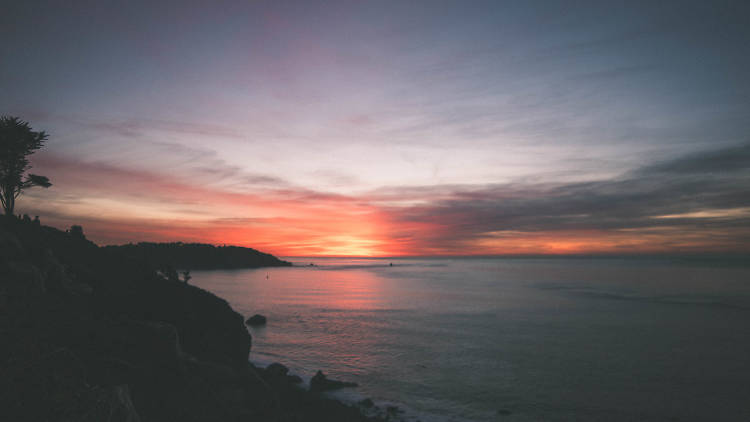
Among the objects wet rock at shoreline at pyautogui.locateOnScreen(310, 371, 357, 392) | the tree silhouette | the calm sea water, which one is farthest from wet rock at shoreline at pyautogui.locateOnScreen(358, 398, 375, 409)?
the tree silhouette

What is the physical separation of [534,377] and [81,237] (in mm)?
37391

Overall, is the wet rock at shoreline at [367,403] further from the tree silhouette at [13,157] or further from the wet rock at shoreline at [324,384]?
the tree silhouette at [13,157]

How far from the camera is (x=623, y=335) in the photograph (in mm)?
43344

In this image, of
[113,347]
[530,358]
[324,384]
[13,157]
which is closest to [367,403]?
[324,384]

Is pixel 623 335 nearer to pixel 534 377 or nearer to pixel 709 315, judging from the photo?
pixel 534 377

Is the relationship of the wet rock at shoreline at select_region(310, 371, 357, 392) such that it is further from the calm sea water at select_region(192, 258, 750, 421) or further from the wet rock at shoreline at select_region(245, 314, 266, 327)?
the wet rock at shoreline at select_region(245, 314, 266, 327)

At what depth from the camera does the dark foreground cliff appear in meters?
6.59

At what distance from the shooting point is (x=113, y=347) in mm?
12570

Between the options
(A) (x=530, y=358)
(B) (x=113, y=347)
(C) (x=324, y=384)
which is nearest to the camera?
(B) (x=113, y=347)

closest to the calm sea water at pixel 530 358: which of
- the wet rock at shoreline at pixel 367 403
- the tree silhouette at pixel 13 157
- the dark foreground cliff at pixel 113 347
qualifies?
the wet rock at shoreline at pixel 367 403

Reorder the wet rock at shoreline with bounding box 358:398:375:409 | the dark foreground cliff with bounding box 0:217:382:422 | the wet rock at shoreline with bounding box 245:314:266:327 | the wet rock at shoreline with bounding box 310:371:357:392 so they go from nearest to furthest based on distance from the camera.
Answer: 1. the dark foreground cliff with bounding box 0:217:382:422
2. the wet rock at shoreline with bounding box 358:398:375:409
3. the wet rock at shoreline with bounding box 310:371:357:392
4. the wet rock at shoreline with bounding box 245:314:266:327

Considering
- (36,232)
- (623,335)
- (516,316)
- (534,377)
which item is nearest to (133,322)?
(36,232)

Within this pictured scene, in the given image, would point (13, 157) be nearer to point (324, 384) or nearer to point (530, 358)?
point (324, 384)

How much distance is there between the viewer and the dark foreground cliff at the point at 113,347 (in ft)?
21.6
